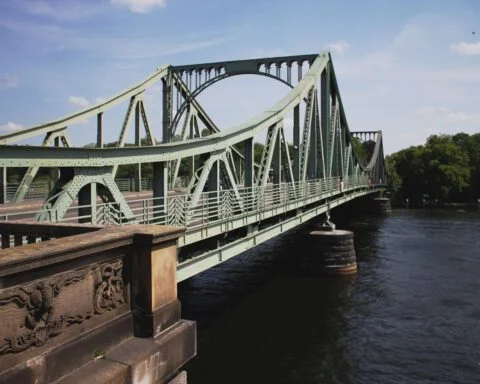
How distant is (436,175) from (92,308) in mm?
81765

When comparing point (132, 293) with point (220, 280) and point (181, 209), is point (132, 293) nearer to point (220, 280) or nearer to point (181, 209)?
point (181, 209)

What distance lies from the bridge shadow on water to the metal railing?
11.5ft

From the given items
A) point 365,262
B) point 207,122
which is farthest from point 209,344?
point 207,122

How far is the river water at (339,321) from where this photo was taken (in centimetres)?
1239

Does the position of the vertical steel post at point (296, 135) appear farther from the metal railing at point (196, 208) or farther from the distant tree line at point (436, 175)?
the distant tree line at point (436, 175)

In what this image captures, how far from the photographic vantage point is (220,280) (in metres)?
22.0

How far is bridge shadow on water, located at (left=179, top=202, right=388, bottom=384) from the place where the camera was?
12.4m

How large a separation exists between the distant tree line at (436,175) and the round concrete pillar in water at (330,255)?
2334 inches

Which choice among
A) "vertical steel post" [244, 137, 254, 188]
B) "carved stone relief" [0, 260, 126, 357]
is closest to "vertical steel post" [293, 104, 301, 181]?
"vertical steel post" [244, 137, 254, 188]

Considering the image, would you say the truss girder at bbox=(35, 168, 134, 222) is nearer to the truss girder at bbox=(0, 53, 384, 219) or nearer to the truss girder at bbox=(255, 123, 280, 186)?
the truss girder at bbox=(0, 53, 384, 219)

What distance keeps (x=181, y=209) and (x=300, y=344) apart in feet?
19.4

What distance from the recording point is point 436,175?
79.2m

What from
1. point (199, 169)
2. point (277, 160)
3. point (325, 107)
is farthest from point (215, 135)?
point (325, 107)

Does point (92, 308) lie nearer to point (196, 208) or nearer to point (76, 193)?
point (76, 193)
